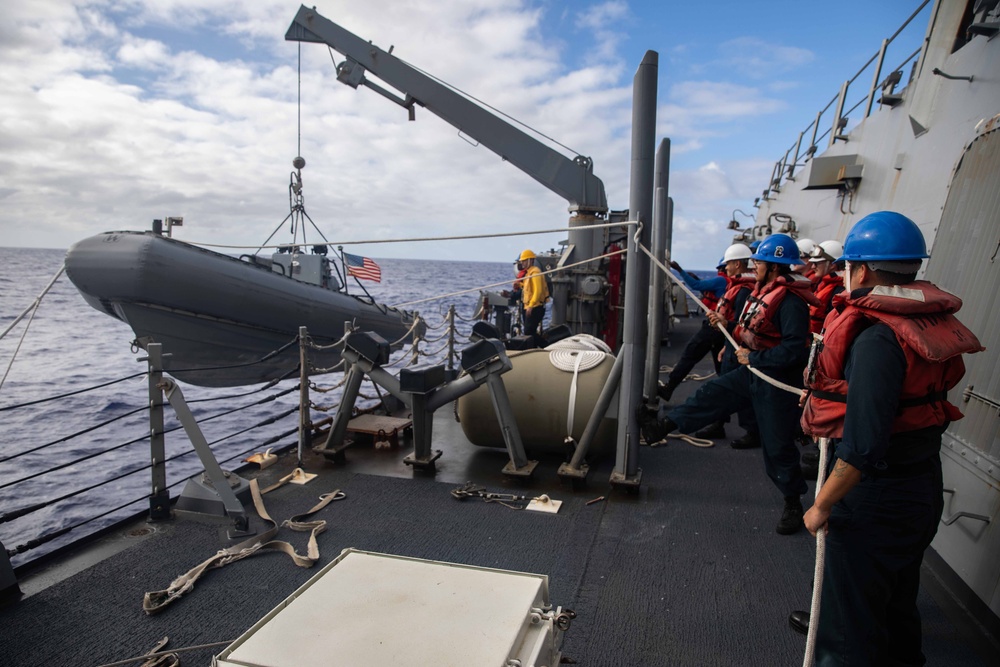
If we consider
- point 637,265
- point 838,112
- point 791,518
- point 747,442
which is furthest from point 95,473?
point 838,112

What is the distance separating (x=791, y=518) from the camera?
321 cm

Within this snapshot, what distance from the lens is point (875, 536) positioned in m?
1.74

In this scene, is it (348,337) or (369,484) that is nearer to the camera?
(369,484)

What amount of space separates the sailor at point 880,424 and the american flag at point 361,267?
1030 cm

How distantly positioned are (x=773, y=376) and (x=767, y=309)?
376 millimetres

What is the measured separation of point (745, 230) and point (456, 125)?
11.3m

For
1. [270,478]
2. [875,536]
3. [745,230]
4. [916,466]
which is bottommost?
[270,478]

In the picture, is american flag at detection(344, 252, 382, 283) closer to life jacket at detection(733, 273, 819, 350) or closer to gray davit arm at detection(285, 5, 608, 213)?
gray davit arm at detection(285, 5, 608, 213)

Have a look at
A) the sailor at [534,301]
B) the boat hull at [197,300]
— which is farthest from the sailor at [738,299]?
the boat hull at [197,300]

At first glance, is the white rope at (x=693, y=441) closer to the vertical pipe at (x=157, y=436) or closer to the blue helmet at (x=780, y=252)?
the blue helmet at (x=780, y=252)

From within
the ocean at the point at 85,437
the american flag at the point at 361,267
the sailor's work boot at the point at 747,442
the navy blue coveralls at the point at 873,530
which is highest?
the american flag at the point at 361,267

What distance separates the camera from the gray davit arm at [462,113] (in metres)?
9.01

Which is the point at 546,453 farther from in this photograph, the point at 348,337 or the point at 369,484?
the point at 348,337

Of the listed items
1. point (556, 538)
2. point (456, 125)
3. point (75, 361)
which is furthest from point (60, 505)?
point (75, 361)
